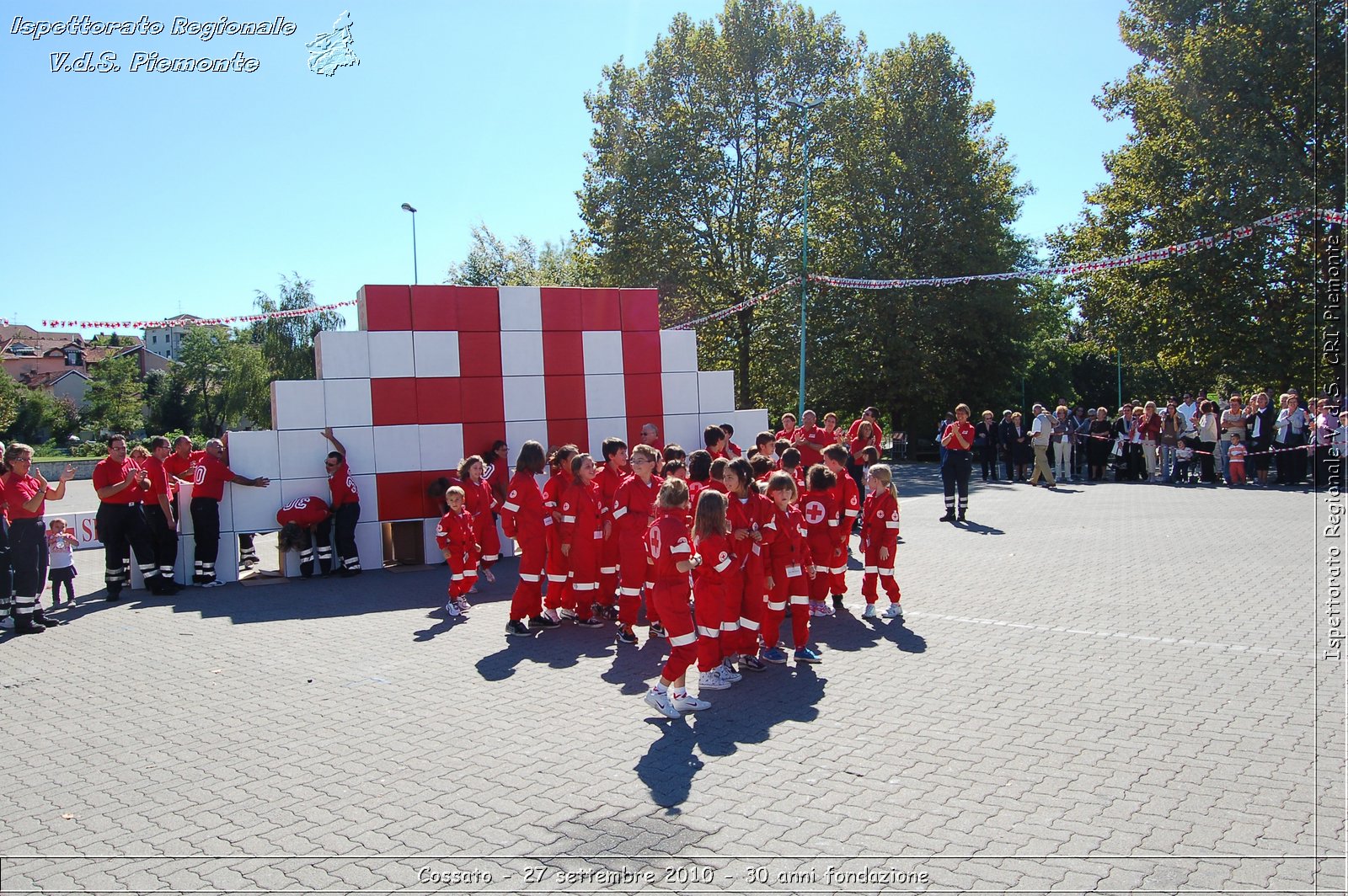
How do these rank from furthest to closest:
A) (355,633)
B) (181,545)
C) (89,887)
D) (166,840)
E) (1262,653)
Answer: (181,545) < (355,633) < (1262,653) < (166,840) < (89,887)

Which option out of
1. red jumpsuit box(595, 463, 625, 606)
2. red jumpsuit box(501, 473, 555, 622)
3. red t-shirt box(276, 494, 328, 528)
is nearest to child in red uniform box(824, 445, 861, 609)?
red jumpsuit box(595, 463, 625, 606)

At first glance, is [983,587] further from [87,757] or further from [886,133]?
[886,133]

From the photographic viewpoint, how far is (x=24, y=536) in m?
8.65

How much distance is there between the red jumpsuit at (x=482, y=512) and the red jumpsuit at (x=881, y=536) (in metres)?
4.33

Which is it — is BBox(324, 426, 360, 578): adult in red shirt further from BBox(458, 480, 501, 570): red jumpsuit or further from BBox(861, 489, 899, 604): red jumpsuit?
BBox(861, 489, 899, 604): red jumpsuit

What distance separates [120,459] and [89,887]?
8156mm

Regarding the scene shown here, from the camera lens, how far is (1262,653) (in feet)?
21.4

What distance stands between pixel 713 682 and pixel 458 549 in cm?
388

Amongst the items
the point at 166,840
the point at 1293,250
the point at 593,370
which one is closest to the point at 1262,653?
the point at 166,840

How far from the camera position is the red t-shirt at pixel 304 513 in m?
11.3

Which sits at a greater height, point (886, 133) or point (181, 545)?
point (886, 133)

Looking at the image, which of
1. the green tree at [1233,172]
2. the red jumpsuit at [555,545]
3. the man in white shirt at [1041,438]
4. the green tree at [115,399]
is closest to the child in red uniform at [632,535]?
the red jumpsuit at [555,545]

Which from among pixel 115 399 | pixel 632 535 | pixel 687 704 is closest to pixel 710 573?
pixel 687 704

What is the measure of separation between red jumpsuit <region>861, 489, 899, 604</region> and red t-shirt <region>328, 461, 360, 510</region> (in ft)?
22.4
